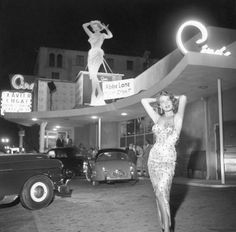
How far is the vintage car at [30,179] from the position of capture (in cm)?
789

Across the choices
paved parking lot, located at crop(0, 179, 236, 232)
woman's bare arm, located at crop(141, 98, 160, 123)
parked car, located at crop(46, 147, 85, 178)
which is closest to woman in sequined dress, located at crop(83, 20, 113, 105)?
parked car, located at crop(46, 147, 85, 178)

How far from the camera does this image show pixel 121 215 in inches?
275

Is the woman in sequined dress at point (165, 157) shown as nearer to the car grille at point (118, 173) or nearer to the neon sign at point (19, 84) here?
the car grille at point (118, 173)

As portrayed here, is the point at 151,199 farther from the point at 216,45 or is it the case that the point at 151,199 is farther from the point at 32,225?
the point at 216,45

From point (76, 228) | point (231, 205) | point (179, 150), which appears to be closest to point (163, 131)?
point (76, 228)

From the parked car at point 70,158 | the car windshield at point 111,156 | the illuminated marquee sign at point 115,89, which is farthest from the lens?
the illuminated marquee sign at point 115,89

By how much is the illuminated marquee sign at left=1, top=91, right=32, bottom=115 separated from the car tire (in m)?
32.7

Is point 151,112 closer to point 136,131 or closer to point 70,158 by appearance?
point 70,158

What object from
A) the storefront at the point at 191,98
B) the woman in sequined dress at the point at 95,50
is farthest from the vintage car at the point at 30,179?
the woman in sequined dress at the point at 95,50

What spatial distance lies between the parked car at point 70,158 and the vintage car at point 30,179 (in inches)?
367

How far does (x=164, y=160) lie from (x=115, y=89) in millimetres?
19690

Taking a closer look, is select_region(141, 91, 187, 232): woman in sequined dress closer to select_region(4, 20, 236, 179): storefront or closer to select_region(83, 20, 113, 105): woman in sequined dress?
select_region(4, 20, 236, 179): storefront

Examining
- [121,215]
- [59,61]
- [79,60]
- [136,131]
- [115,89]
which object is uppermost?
[79,60]

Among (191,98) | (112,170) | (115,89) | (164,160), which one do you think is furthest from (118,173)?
(115,89)
